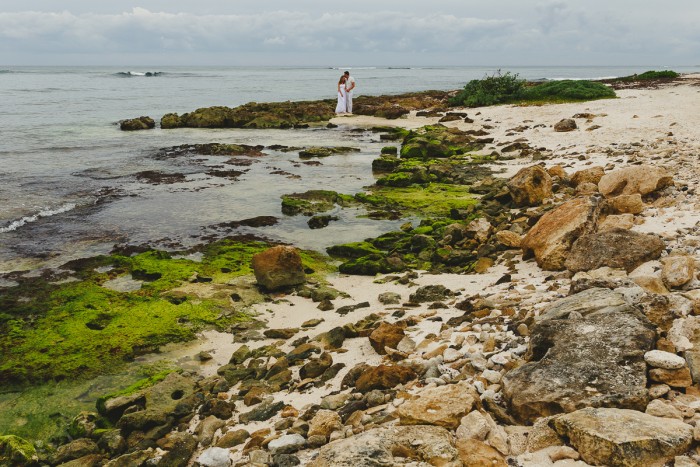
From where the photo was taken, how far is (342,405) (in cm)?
552

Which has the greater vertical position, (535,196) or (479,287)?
(535,196)

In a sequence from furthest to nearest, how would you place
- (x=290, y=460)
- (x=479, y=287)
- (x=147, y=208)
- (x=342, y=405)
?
(x=147, y=208) < (x=479, y=287) < (x=342, y=405) < (x=290, y=460)

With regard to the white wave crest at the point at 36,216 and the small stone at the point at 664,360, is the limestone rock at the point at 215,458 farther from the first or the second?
the white wave crest at the point at 36,216

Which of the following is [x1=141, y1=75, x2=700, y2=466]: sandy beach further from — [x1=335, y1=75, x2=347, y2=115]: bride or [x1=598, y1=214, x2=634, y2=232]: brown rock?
→ [x1=335, y1=75, x2=347, y2=115]: bride

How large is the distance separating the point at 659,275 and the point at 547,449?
3592mm

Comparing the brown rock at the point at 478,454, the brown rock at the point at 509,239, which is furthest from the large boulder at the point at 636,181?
the brown rock at the point at 478,454

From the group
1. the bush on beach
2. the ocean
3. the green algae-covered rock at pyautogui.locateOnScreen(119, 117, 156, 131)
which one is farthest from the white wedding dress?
the green algae-covered rock at pyautogui.locateOnScreen(119, 117, 156, 131)

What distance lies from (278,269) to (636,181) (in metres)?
7.72

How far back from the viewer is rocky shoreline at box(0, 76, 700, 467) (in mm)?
4031

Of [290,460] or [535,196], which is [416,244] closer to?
[535,196]

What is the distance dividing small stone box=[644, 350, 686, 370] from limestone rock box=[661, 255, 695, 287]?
193 cm

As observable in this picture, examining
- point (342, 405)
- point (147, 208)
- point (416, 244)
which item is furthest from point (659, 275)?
point (147, 208)

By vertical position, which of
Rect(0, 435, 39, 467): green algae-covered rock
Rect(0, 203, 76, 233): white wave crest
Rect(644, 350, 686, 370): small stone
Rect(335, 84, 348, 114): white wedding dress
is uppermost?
Rect(335, 84, 348, 114): white wedding dress

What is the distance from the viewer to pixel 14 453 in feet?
18.5
